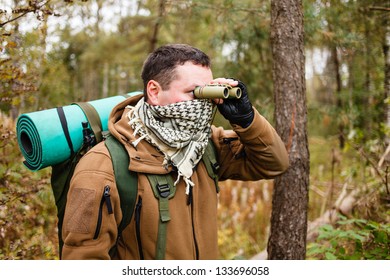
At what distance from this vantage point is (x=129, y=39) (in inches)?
571

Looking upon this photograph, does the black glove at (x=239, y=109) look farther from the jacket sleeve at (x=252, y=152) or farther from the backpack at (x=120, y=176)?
the backpack at (x=120, y=176)

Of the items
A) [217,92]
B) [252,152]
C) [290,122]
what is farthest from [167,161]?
[290,122]

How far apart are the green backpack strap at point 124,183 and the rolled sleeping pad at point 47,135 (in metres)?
0.31

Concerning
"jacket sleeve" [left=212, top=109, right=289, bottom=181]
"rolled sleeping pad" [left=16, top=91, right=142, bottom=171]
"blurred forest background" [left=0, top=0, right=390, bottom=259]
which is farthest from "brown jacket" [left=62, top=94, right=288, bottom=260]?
"blurred forest background" [left=0, top=0, right=390, bottom=259]

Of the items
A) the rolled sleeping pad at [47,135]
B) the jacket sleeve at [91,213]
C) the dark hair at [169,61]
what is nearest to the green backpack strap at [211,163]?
the dark hair at [169,61]

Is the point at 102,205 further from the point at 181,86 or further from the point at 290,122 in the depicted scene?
the point at 290,122

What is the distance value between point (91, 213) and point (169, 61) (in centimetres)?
103

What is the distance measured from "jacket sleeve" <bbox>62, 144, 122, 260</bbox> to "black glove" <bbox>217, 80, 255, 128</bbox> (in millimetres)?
804

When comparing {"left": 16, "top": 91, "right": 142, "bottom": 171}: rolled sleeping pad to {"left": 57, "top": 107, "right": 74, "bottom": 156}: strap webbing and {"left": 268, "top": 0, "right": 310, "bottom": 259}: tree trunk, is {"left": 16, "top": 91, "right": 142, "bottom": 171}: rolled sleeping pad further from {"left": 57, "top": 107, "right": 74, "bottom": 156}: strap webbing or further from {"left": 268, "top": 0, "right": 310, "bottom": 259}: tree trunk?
{"left": 268, "top": 0, "right": 310, "bottom": 259}: tree trunk

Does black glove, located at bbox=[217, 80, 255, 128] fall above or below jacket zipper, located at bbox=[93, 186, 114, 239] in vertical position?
above

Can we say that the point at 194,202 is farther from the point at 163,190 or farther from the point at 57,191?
the point at 57,191

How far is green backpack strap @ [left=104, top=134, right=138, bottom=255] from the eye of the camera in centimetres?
211

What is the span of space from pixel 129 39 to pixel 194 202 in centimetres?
1311
